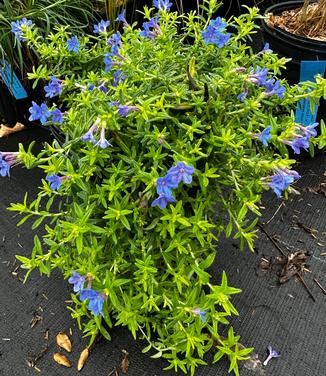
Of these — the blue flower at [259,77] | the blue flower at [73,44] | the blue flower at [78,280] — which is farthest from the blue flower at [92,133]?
the blue flower at [73,44]

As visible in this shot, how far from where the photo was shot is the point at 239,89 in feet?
3.98

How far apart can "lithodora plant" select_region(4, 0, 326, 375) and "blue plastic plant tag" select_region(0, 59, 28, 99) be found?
820mm

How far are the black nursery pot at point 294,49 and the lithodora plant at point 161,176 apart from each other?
2.37ft

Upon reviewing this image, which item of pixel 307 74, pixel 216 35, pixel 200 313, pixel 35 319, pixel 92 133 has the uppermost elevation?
pixel 216 35

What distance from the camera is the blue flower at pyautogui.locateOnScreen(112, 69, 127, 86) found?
1247 millimetres

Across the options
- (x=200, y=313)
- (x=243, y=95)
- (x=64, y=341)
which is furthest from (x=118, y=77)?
(x=64, y=341)

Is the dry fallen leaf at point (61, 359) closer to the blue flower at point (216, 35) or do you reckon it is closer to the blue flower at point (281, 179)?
the blue flower at point (281, 179)

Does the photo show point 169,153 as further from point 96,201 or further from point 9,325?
point 9,325

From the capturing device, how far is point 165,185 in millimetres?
996

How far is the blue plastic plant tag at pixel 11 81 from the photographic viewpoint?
1.98m

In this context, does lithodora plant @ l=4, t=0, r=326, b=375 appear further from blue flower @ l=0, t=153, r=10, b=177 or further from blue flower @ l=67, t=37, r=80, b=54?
blue flower @ l=67, t=37, r=80, b=54

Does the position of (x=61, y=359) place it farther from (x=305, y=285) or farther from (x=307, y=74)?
(x=307, y=74)

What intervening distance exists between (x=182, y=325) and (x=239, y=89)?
66 cm

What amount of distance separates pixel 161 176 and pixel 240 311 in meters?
0.66
